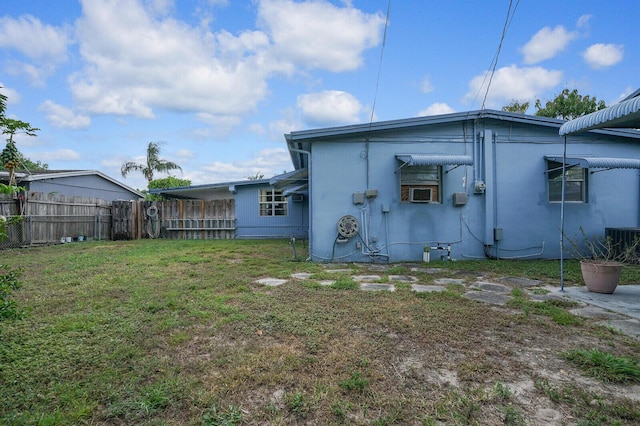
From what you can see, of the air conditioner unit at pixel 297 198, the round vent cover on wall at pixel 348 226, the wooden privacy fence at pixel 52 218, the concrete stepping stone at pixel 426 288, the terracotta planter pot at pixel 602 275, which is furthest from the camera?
the air conditioner unit at pixel 297 198

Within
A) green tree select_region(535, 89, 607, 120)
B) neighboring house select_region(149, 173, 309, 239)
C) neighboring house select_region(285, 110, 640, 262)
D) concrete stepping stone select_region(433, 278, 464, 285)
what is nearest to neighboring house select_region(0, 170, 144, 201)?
neighboring house select_region(149, 173, 309, 239)

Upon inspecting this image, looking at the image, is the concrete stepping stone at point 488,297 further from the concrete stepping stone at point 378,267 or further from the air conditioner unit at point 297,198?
the air conditioner unit at point 297,198

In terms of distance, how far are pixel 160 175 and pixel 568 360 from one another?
97.3 feet

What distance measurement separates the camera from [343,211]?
7230 mm

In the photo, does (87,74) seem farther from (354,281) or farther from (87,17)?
(354,281)

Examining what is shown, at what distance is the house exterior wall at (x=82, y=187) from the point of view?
546 inches

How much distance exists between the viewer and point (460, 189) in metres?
7.42

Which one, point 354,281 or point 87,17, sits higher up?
point 87,17

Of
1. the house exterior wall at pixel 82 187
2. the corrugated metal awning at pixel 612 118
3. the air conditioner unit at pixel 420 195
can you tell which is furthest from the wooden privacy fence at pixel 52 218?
the corrugated metal awning at pixel 612 118

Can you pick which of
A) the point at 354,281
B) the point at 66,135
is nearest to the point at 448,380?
the point at 354,281

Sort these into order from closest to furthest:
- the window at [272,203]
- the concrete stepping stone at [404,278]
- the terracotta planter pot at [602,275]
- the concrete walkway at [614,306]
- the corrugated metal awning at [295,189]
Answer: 1. the concrete walkway at [614,306]
2. the terracotta planter pot at [602,275]
3. the concrete stepping stone at [404,278]
4. the corrugated metal awning at [295,189]
5. the window at [272,203]

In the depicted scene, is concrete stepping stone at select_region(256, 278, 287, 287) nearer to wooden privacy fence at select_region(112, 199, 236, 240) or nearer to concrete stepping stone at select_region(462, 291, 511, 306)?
concrete stepping stone at select_region(462, 291, 511, 306)

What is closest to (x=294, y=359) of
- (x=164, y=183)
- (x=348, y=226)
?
(x=348, y=226)

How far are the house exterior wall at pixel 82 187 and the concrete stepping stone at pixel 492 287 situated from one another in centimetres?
1642
